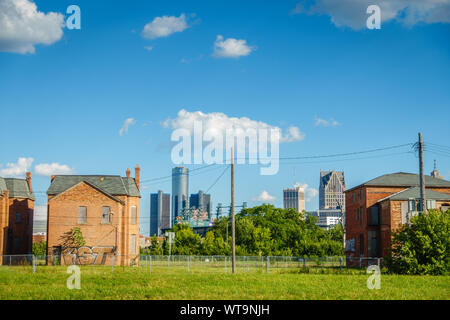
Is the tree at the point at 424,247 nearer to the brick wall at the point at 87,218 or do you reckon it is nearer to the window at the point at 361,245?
the window at the point at 361,245

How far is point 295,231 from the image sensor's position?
9638cm

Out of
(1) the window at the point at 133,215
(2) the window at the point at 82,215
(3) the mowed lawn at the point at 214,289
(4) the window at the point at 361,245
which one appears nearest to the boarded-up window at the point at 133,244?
(1) the window at the point at 133,215

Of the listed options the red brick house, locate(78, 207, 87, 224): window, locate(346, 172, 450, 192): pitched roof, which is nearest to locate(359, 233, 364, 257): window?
the red brick house

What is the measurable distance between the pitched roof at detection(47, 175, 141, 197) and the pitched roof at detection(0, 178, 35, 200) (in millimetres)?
8827

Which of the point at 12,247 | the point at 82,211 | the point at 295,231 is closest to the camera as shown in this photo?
the point at 82,211

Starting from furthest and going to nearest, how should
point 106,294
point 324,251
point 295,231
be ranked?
point 295,231
point 324,251
point 106,294

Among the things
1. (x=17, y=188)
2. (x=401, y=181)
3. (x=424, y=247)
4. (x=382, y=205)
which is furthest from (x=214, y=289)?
(x=17, y=188)

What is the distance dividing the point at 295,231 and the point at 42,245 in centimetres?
4503

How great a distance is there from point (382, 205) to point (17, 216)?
44796mm

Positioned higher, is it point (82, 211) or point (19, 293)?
point (82, 211)

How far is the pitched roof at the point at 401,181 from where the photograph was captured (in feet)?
191
